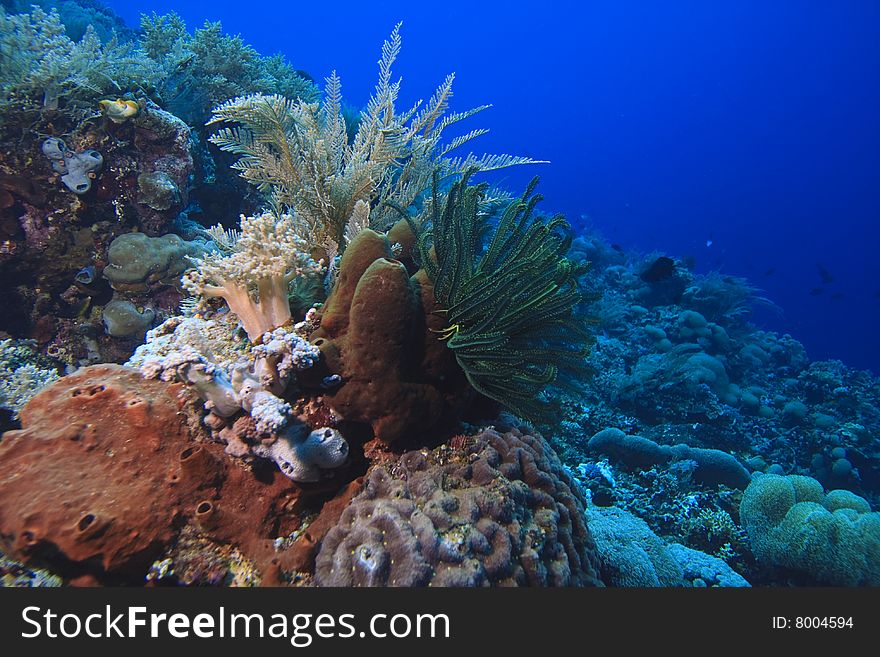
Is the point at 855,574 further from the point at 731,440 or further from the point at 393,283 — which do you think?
the point at 393,283

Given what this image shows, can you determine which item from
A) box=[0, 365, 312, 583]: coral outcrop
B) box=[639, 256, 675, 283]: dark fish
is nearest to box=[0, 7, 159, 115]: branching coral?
box=[0, 365, 312, 583]: coral outcrop

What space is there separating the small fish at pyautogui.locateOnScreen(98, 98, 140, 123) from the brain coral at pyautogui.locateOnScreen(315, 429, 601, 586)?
6391 mm

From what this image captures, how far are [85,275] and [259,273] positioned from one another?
4.47m

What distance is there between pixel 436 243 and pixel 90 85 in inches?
244

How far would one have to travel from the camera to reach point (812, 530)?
623 cm

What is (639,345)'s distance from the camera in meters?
13.4

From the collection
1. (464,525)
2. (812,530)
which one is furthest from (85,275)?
(812,530)

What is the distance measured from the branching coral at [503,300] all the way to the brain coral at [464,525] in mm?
517

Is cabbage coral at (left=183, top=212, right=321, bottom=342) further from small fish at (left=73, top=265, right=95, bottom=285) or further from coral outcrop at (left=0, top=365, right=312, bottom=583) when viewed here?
small fish at (left=73, top=265, right=95, bottom=285)

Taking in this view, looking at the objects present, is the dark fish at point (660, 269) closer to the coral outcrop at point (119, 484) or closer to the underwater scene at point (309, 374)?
the underwater scene at point (309, 374)

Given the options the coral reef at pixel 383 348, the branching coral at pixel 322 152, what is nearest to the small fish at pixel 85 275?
the branching coral at pixel 322 152

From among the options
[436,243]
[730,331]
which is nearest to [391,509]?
[436,243]

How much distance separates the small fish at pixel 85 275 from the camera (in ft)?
19.1

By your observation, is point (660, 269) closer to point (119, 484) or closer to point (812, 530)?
→ point (812, 530)
